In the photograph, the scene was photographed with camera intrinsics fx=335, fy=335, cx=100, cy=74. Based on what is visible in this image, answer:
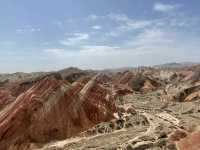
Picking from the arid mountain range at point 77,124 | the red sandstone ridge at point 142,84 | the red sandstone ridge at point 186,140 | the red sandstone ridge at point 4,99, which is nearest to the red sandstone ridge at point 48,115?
the arid mountain range at point 77,124

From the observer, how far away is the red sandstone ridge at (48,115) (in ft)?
172

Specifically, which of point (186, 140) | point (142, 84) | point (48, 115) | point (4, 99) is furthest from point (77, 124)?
point (142, 84)

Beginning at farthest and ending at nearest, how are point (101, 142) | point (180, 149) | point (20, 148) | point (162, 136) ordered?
1. point (20, 148)
2. point (101, 142)
3. point (162, 136)
4. point (180, 149)

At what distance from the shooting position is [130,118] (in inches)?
2547

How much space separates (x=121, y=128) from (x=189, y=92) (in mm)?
52047

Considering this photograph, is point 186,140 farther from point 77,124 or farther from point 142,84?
point 142,84

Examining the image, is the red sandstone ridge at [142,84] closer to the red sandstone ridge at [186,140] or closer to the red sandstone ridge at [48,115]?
the red sandstone ridge at [48,115]

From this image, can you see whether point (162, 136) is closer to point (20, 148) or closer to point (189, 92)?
point (20, 148)

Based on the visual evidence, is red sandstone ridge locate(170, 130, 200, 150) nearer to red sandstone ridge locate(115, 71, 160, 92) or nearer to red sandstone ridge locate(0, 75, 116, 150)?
red sandstone ridge locate(0, 75, 116, 150)

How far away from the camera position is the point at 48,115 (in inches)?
2219

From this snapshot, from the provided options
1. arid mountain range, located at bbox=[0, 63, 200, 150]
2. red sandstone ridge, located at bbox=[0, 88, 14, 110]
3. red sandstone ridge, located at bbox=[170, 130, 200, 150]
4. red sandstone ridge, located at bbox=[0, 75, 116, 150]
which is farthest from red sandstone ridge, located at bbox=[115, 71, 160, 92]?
red sandstone ridge, located at bbox=[170, 130, 200, 150]

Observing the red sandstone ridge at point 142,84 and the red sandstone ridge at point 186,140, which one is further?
the red sandstone ridge at point 142,84

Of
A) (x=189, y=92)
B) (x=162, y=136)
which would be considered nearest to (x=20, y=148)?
(x=162, y=136)

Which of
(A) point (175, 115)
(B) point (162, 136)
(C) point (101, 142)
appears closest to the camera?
(B) point (162, 136)
